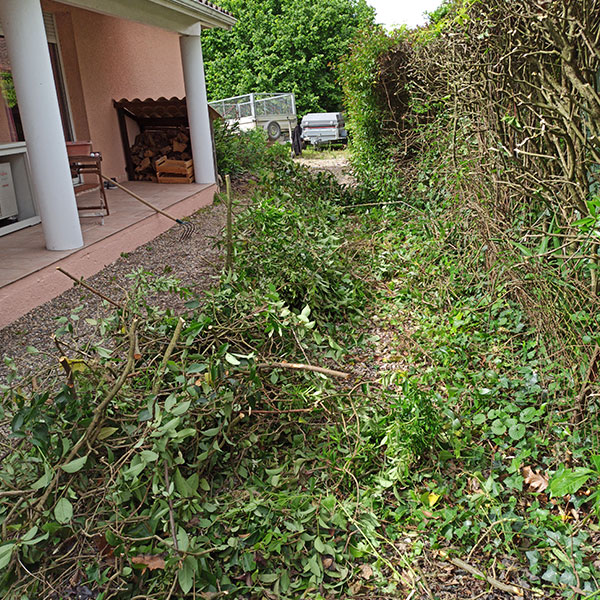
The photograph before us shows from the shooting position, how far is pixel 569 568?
232 cm

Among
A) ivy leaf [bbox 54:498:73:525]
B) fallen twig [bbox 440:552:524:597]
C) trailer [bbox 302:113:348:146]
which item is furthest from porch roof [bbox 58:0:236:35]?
trailer [bbox 302:113:348:146]

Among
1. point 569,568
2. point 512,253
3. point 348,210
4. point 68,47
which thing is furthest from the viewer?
point 68,47

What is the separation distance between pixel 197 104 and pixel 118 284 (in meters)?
4.89

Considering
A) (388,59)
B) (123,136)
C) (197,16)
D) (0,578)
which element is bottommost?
(0,578)

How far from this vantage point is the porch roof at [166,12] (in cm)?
691

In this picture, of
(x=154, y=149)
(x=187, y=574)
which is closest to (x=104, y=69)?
(x=154, y=149)

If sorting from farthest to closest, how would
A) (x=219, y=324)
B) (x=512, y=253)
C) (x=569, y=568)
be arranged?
(x=512, y=253) → (x=219, y=324) → (x=569, y=568)

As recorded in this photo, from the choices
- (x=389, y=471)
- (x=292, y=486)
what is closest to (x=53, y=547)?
(x=292, y=486)

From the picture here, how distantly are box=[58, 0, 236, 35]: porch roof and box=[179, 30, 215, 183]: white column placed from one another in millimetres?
270

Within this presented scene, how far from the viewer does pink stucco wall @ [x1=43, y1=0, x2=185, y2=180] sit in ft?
29.7

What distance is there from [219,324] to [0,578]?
1533mm

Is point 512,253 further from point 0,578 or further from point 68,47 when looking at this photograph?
point 68,47

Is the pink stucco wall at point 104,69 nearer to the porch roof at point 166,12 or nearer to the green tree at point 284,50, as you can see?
the porch roof at point 166,12

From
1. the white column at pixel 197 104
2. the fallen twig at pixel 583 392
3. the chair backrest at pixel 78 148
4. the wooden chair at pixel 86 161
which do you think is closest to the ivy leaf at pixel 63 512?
the fallen twig at pixel 583 392
